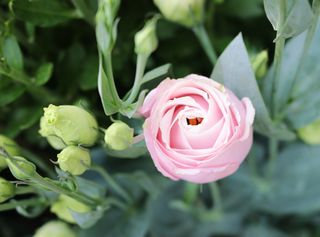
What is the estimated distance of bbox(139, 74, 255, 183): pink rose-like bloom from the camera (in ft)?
0.74

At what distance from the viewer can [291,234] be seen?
501 mm

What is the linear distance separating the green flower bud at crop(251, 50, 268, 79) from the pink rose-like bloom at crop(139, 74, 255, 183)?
7 cm

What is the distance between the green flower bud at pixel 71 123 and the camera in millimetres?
220

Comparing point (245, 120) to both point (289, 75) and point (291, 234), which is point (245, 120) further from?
point (291, 234)

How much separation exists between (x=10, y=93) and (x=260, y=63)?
262 millimetres

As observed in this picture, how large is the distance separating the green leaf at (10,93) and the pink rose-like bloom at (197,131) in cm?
16

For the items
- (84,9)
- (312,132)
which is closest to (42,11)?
(84,9)

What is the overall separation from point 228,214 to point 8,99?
0.34 meters

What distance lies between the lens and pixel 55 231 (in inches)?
13.3

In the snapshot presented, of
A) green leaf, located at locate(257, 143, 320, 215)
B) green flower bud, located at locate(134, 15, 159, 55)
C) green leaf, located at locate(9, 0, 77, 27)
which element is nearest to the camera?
green flower bud, located at locate(134, 15, 159, 55)

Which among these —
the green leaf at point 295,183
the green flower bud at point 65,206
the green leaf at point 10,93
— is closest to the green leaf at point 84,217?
the green flower bud at point 65,206

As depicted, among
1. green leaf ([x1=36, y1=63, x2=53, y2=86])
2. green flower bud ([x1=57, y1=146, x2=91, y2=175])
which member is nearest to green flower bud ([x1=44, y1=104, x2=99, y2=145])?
green flower bud ([x1=57, y1=146, x2=91, y2=175])

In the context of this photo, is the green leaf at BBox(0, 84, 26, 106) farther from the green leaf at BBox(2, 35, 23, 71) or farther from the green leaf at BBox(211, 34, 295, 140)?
the green leaf at BBox(211, 34, 295, 140)

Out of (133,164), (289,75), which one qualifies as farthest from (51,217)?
(289,75)
